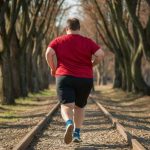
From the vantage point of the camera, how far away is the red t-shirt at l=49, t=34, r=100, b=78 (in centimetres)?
961

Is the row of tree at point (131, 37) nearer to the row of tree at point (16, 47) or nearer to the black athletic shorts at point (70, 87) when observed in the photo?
the row of tree at point (16, 47)

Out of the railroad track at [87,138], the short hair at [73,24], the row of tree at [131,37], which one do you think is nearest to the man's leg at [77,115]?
the railroad track at [87,138]

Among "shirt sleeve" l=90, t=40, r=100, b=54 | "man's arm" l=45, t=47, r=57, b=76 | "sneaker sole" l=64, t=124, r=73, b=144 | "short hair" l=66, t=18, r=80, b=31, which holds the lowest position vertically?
"sneaker sole" l=64, t=124, r=73, b=144

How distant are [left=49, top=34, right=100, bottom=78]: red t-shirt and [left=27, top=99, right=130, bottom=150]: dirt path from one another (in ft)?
4.67

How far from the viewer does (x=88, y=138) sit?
11.7m

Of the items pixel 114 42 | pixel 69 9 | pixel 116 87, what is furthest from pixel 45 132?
pixel 69 9

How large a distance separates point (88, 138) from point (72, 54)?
2.71 m

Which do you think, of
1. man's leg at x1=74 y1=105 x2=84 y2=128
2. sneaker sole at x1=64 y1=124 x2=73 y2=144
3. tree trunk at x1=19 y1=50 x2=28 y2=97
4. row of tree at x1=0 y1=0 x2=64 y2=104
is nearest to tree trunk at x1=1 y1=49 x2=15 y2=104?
row of tree at x1=0 y1=0 x2=64 y2=104

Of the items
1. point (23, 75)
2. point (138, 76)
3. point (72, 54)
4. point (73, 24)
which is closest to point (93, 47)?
point (72, 54)

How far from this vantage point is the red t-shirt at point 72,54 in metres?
9.61

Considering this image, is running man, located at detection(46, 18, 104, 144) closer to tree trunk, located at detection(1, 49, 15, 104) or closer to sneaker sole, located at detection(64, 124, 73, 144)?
sneaker sole, located at detection(64, 124, 73, 144)

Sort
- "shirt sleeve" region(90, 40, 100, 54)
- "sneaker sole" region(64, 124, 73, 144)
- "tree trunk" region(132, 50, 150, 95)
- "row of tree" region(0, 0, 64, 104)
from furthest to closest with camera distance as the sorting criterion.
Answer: "tree trunk" region(132, 50, 150, 95) < "row of tree" region(0, 0, 64, 104) < "shirt sleeve" region(90, 40, 100, 54) < "sneaker sole" region(64, 124, 73, 144)

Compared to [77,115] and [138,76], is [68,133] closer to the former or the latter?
[77,115]

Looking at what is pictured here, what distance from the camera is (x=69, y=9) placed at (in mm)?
56000
